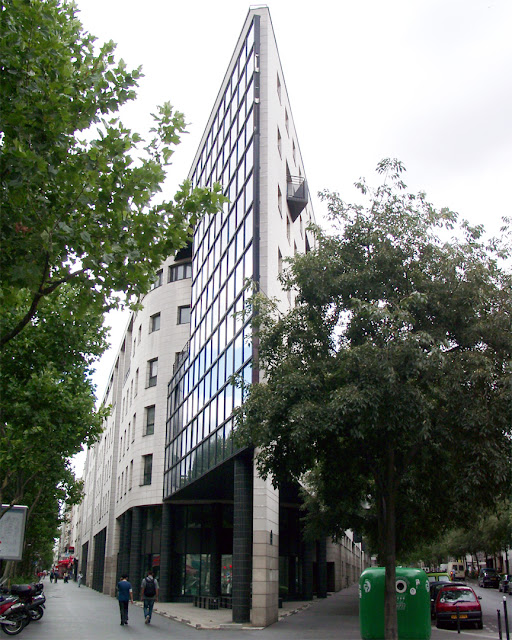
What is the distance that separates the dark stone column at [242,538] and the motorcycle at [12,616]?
6.73 meters

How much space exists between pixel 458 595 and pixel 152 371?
24.6 metres

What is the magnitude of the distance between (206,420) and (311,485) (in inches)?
226

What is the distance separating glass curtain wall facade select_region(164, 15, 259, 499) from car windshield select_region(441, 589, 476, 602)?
9116 mm

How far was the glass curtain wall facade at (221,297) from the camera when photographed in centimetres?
2495

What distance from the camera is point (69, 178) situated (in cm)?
931

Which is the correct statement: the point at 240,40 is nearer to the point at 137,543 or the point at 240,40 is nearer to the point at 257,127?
the point at 257,127

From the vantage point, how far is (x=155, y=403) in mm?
40781

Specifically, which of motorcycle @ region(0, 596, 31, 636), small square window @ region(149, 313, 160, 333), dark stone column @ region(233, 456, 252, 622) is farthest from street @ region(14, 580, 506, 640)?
small square window @ region(149, 313, 160, 333)

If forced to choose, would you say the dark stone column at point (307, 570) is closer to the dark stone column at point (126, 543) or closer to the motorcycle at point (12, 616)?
the dark stone column at point (126, 543)

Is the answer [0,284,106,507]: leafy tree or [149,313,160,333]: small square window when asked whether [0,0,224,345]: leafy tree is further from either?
[149,313,160,333]: small square window

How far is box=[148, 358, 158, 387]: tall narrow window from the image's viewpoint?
4224cm

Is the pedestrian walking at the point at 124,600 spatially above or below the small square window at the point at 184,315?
below

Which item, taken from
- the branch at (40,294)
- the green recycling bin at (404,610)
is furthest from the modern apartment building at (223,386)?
the branch at (40,294)

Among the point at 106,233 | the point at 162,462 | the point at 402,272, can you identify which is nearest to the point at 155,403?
the point at 162,462
